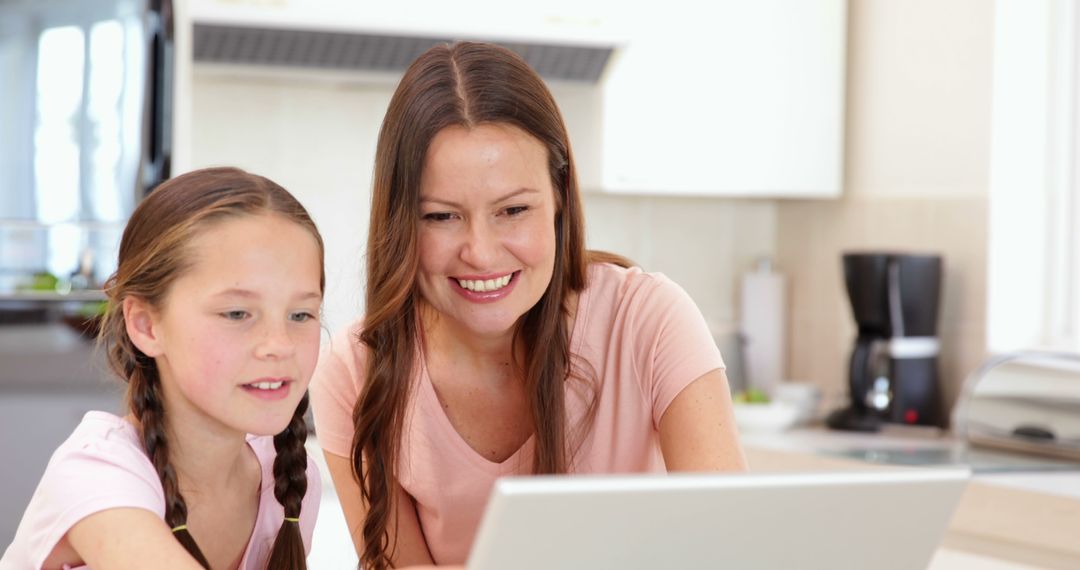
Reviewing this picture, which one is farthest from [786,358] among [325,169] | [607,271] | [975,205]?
[607,271]

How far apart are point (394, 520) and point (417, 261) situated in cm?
31

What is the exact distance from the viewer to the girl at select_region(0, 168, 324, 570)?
113cm

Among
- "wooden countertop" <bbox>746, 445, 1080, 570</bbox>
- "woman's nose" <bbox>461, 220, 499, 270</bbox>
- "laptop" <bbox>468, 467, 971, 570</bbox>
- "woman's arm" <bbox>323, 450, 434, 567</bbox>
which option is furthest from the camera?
"wooden countertop" <bbox>746, 445, 1080, 570</bbox>

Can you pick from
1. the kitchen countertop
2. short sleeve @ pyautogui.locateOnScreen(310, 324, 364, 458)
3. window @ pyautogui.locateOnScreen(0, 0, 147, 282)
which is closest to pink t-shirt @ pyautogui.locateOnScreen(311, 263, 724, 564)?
short sleeve @ pyautogui.locateOnScreen(310, 324, 364, 458)

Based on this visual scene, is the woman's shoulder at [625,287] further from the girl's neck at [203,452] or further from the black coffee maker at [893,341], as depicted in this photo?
the black coffee maker at [893,341]

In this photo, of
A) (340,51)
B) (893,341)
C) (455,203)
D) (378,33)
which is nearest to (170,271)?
(455,203)

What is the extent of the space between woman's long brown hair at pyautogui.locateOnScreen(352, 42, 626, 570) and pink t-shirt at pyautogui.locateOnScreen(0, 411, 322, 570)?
11.1 inches

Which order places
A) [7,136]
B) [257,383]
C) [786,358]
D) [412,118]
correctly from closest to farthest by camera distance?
[257,383] < [412,118] < [7,136] < [786,358]

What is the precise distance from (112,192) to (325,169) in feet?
2.71

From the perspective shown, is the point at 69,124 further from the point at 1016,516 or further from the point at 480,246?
the point at 1016,516

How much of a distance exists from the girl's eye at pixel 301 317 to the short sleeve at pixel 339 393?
0.85 ft

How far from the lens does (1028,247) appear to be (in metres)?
3.17

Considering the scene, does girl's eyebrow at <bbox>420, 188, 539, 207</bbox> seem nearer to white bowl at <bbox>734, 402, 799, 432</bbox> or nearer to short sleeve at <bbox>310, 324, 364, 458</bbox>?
short sleeve at <bbox>310, 324, 364, 458</bbox>

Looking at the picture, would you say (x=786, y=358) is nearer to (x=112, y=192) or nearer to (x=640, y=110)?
(x=640, y=110)
